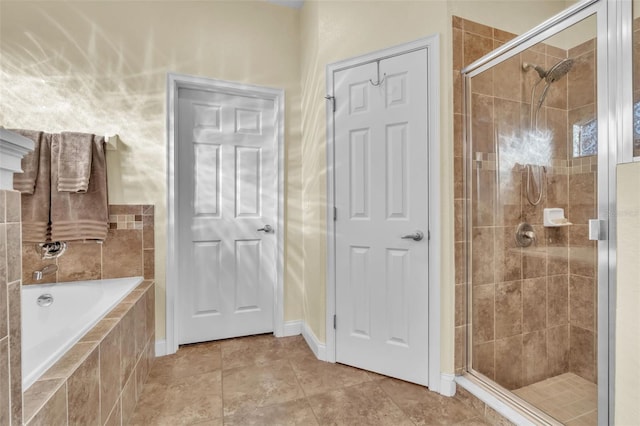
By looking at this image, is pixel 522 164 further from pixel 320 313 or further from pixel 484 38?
pixel 320 313

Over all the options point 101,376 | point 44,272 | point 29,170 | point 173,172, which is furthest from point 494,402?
point 29,170

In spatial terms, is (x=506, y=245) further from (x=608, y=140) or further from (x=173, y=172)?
(x=173, y=172)

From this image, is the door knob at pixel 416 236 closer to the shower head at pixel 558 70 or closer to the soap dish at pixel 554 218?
the soap dish at pixel 554 218

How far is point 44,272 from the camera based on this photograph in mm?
1831

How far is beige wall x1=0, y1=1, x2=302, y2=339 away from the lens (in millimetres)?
1960

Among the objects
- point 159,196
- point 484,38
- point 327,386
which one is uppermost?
point 484,38

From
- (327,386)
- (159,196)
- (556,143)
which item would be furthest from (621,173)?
(159,196)

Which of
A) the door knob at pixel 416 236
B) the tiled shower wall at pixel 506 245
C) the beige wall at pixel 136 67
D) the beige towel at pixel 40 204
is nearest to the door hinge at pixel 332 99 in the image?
the beige wall at pixel 136 67

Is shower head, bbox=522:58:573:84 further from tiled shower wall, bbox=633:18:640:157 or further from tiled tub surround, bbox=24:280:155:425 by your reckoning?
tiled tub surround, bbox=24:280:155:425

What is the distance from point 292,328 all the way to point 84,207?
1.74 m

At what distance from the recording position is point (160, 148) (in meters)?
2.19

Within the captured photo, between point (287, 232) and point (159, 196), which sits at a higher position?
point (159, 196)

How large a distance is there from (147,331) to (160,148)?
1.27 metres

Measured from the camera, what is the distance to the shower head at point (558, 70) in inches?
54.9
